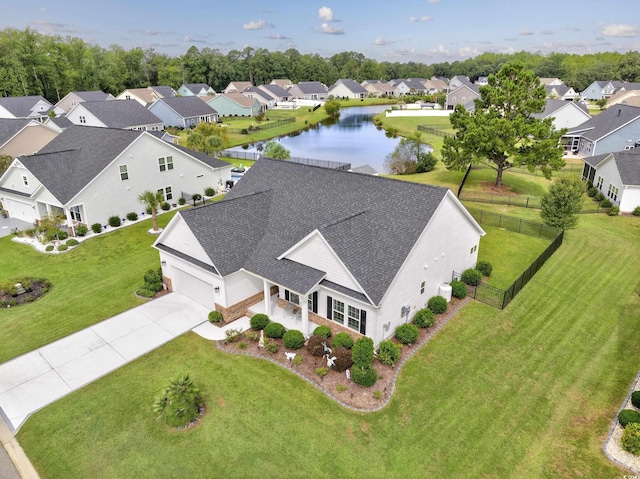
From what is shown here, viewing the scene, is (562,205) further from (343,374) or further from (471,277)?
(343,374)

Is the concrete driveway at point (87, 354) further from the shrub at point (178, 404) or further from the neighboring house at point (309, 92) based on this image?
the neighboring house at point (309, 92)

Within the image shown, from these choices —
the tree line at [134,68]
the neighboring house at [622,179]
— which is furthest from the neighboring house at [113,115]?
the neighboring house at [622,179]

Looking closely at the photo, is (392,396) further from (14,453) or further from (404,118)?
(404,118)

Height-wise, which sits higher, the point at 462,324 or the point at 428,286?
the point at 428,286

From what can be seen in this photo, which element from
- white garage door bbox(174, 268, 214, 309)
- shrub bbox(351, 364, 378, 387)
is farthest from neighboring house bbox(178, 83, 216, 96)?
shrub bbox(351, 364, 378, 387)

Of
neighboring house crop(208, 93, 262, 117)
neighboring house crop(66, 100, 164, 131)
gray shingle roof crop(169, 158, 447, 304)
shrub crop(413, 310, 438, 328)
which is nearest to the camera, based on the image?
gray shingle roof crop(169, 158, 447, 304)

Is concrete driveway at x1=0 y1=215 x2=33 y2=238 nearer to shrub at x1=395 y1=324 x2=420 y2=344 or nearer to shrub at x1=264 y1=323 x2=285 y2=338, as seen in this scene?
shrub at x1=264 y1=323 x2=285 y2=338

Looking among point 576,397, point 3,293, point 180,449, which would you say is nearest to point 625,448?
point 576,397
